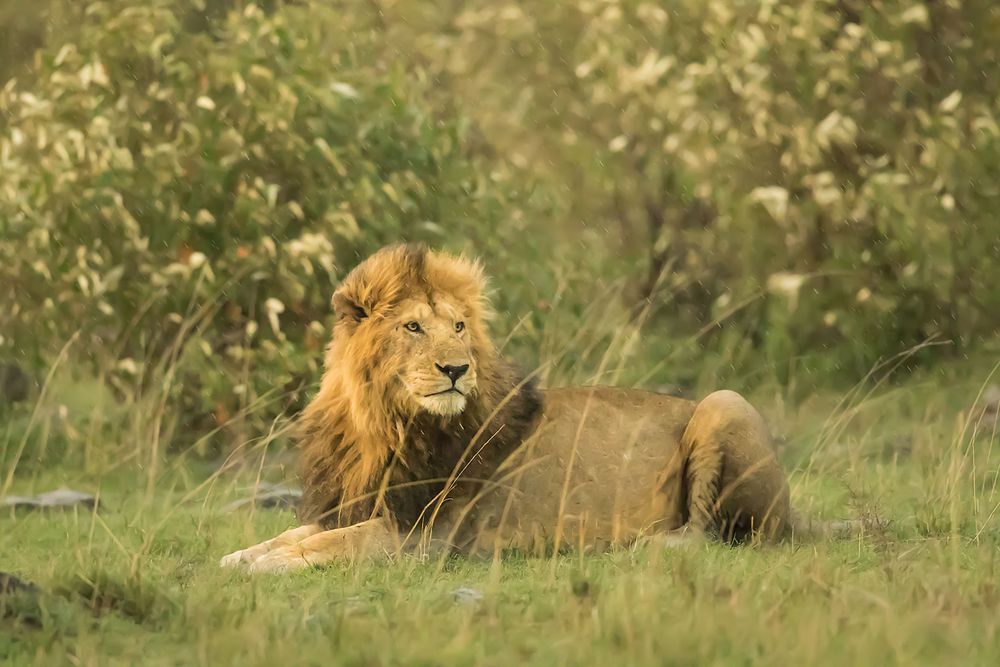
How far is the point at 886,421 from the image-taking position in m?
10.6

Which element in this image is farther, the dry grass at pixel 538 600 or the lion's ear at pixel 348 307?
the lion's ear at pixel 348 307

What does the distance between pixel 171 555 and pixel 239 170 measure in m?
3.38

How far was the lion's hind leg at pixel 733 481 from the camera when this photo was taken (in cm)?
666

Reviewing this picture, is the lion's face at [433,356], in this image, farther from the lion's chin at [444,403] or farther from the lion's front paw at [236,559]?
the lion's front paw at [236,559]

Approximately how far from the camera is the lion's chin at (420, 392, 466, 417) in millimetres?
6160

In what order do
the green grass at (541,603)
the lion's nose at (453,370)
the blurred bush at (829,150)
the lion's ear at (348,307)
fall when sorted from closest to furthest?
the green grass at (541,603) < the lion's nose at (453,370) < the lion's ear at (348,307) < the blurred bush at (829,150)

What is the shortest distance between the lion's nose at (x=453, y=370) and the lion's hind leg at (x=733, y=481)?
1134mm

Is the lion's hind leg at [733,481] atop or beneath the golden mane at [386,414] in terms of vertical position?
beneath

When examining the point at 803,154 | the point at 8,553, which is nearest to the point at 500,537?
the point at 8,553

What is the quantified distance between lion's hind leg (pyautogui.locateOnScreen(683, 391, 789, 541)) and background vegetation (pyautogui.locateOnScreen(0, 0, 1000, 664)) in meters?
0.36

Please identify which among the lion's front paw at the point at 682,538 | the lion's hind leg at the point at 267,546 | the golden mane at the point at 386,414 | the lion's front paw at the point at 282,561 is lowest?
the lion's front paw at the point at 682,538

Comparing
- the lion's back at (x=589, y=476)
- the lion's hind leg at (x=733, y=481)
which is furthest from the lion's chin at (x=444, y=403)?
the lion's hind leg at (x=733, y=481)

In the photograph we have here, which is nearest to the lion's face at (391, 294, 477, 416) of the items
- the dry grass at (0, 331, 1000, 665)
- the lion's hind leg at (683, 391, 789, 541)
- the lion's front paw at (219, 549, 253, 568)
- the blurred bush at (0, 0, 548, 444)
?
the dry grass at (0, 331, 1000, 665)

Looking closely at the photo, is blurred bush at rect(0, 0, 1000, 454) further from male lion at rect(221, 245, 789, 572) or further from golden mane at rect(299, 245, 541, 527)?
golden mane at rect(299, 245, 541, 527)
